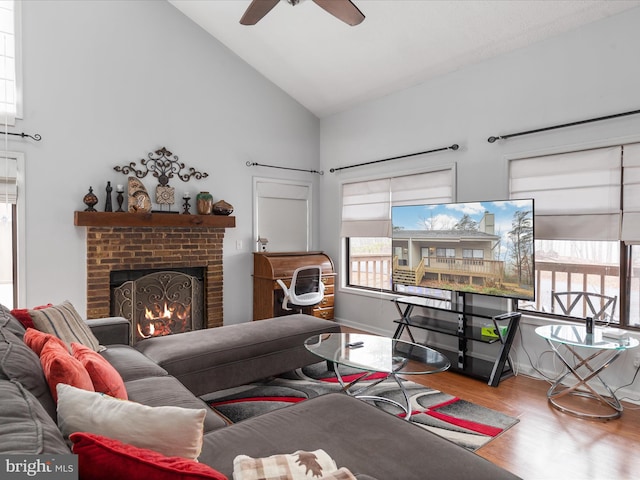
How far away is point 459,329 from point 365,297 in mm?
1639

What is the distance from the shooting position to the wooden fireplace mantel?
12.8 feet

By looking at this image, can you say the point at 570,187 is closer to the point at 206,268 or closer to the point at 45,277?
the point at 206,268

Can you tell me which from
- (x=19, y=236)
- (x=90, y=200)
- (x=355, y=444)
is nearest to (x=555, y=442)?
(x=355, y=444)

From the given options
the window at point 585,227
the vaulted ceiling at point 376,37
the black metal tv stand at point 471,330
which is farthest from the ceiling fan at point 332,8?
the black metal tv stand at point 471,330

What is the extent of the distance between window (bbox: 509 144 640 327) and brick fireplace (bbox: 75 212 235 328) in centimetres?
325

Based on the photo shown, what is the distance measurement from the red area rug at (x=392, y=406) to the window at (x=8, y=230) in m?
2.24

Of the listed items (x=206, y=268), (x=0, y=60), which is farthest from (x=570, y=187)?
(x=0, y=60)

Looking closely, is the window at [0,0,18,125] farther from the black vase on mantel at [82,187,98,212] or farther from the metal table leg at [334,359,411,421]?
the metal table leg at [334,359,411,421]

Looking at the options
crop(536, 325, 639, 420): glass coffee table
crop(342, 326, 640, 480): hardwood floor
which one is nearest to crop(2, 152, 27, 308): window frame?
crop(342, 326, 640, 480): hardwood floor

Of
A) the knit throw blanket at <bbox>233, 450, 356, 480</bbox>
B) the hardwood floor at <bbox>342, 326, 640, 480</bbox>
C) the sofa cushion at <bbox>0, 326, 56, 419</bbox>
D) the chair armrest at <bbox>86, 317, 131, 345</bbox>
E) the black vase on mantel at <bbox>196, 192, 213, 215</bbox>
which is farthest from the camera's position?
the black vase on mantel at <bbox>196, 192, 213, 215</bbox>

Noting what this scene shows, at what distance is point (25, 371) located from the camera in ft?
4.54

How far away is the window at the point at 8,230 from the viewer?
3.61 metres

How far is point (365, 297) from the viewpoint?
204 inches

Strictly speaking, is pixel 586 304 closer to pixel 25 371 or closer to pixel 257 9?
pixel 257 9
